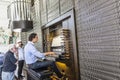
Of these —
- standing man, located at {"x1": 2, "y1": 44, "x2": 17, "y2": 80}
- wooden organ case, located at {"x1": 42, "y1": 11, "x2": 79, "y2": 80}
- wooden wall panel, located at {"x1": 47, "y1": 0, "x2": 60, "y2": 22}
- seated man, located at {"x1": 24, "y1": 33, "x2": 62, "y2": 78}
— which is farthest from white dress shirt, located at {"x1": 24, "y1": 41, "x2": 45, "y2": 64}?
wooden wall panel, located at {"x1": 47, "y1": 0, "x2": 60, "y2": 22}

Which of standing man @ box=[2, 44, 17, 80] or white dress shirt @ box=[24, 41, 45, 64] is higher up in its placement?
white dress shirt @ box=[24, 41, 45, 64]

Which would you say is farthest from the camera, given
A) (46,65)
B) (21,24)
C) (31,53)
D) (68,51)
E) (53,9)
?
(21,24)

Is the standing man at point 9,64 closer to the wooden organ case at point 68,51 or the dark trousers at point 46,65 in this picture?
the dark trousers at point 46,65

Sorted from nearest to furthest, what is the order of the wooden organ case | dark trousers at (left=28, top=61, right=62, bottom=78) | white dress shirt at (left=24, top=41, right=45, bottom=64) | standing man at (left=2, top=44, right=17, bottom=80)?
the wooden organ case
dark trousers at (left=28, top=61, right=62, bottom=78)
white dress shirt at (left=24, top=41, right=45, bottom=64)
standing man at (left=2, top=44, right=17, bottom=80)

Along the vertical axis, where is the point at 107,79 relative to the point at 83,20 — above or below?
below

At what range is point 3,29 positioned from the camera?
10.6 metres

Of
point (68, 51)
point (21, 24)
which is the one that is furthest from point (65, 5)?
point (21, 24)

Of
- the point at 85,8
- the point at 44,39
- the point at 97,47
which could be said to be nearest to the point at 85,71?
the point at 97,47

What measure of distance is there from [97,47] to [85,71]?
607mm

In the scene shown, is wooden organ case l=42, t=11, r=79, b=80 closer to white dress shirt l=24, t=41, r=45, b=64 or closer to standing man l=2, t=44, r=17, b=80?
white dress shirt l=24, t=41, r=45, b=64

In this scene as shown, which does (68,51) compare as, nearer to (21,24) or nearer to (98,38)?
(98,38)

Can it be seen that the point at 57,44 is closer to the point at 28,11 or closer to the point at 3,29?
the point at 28,11

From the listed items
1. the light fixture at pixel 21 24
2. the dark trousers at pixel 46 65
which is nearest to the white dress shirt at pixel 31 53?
the dark trousers at pixel 46 65

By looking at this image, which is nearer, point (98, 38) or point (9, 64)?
point (98, 38)
